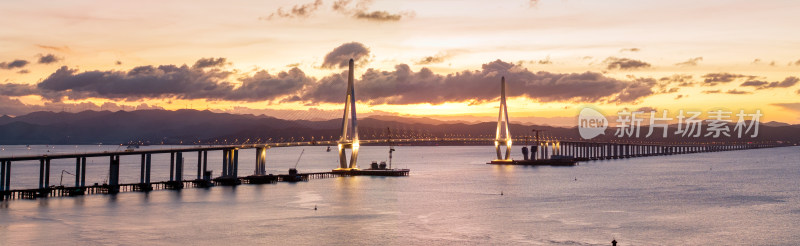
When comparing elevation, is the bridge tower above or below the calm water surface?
above

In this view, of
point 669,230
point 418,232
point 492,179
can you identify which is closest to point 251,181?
point 492,179

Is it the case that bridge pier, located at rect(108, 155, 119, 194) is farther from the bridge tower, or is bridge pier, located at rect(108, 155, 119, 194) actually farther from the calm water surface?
the bridge tower

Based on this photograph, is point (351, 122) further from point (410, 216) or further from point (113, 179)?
point (410, 216)

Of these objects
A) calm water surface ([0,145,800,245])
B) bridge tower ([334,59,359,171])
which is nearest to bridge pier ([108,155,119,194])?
calm water surface ([0,145,800,245])

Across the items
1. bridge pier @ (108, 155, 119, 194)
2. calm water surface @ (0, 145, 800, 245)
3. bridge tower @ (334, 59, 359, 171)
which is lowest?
calm water surface @ (0, 145, 800, 245)

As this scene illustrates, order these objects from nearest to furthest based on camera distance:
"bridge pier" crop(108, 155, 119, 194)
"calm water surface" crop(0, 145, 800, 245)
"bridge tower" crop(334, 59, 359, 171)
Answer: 1. "calm water surface" crop(0, 145, 800, 245)
2. "bridge pier" crop(108, 155, 119, 194)
3. "bridge tower" crop(334, 59, 359, 171)

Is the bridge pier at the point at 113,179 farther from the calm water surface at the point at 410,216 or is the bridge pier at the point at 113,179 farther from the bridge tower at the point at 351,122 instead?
the bridge tower at the point at 351,122

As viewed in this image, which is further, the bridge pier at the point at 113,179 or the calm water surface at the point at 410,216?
the bridge pier at the point at 113,179

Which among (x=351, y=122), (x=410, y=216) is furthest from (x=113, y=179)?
(x=351, y=122)

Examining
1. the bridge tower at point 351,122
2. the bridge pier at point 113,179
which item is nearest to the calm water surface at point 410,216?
the bridge pier at point 113,179

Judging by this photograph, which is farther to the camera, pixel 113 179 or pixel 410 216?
pixel 113 179

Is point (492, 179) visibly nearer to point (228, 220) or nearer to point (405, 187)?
point (405, 187)
